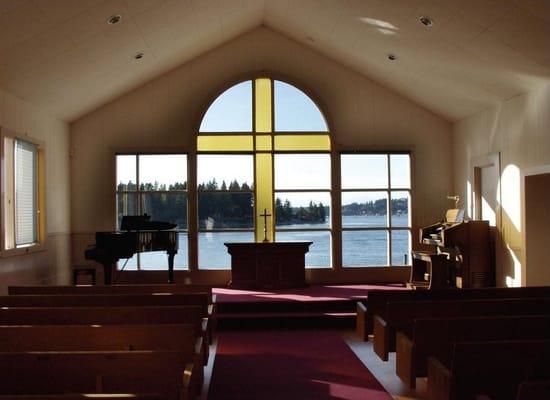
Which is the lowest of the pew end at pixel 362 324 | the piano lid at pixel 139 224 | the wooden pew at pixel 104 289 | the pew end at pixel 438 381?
the pew end at pixel 362 324

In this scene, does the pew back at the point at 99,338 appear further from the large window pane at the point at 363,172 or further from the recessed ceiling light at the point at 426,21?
the large window pane at the point at 363,172

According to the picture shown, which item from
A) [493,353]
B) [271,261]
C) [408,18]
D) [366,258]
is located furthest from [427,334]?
[366,258]

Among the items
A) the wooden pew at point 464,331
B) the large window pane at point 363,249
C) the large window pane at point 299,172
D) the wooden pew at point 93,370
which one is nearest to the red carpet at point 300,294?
the large window pane at point 363,249

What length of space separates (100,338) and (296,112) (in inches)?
277

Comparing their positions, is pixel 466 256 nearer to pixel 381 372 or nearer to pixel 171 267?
pixel 381 372

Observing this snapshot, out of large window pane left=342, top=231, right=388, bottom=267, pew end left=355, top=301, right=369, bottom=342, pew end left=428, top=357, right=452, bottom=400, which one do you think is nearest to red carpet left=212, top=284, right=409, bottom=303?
large window pane left=342, top=231, right=388, bottom=267

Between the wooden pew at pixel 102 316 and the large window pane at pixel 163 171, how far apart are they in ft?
19.0

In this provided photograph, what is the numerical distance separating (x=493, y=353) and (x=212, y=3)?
6345mm

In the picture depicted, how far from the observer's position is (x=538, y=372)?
2855 millimetres

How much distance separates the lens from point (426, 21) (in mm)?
6758

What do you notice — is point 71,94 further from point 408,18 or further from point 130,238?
point 408,18

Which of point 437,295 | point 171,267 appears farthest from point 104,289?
point 171,267

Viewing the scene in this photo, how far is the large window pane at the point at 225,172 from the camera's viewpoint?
970cm

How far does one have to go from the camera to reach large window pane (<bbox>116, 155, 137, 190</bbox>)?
9641 mm
